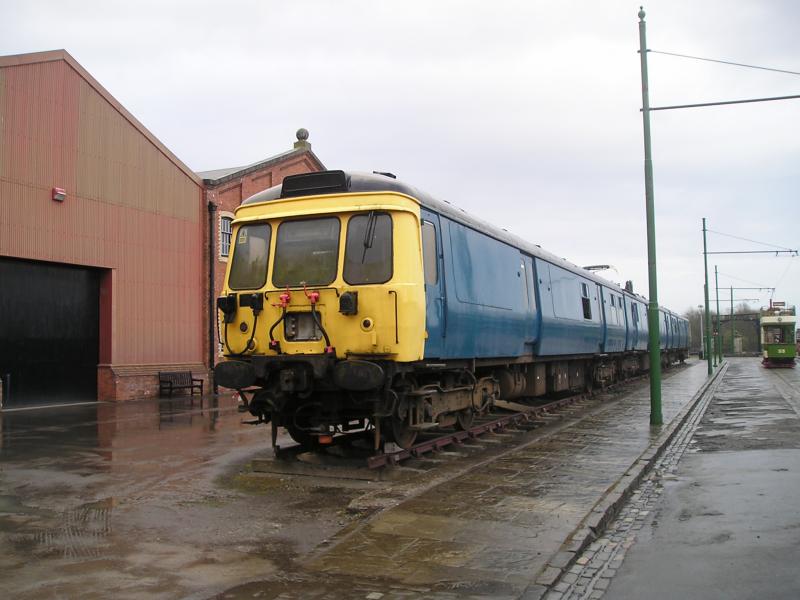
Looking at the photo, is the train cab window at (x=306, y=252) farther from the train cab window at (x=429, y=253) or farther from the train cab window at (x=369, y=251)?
the train cab window at (x=429, y=253)

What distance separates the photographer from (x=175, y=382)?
20.9 meters

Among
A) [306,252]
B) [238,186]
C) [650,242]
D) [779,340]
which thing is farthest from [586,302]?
[779,340]

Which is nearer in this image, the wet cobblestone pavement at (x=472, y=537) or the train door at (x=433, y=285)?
the wet cobblestone pavement at (x=472, y=537)

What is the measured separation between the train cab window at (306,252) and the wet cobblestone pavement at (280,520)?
7.51 feet

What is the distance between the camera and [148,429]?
13242 mm

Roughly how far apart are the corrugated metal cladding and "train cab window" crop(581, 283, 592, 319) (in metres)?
11.6

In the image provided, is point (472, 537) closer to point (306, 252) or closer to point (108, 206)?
point (306, 252)

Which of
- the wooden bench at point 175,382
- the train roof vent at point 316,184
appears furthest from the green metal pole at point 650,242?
the wooden bench at point 175,382

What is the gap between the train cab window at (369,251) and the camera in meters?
8.19

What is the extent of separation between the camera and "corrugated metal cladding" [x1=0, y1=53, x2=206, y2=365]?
1702cm

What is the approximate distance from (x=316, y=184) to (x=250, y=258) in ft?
3.97

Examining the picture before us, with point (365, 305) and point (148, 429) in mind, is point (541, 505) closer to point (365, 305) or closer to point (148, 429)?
point (365, 305)

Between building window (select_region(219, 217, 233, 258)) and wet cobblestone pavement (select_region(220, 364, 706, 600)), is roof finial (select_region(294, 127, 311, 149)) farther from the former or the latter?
wet cobblestone pavement (select_region(220, 364, 706, 600))

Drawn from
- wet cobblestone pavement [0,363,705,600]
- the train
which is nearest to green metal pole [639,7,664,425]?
wet cobblestone pavement [0,363,705,600]
